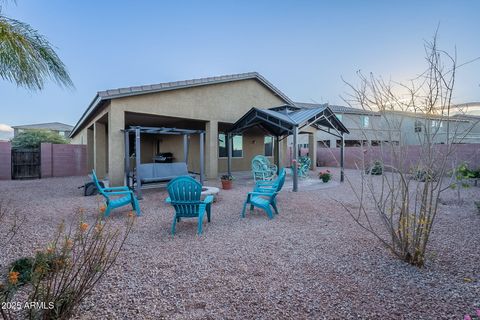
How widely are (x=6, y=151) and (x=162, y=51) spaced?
9.62 metres

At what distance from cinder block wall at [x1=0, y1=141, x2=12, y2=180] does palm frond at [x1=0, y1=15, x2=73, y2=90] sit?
1056cm

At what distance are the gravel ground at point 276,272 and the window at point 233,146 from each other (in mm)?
8543

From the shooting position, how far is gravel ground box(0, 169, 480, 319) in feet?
7.01

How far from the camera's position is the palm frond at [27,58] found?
3.62 metres

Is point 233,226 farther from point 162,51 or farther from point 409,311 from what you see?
point 162,51

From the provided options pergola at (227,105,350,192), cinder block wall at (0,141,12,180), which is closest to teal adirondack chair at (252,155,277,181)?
pergola at (227,105,350,192)

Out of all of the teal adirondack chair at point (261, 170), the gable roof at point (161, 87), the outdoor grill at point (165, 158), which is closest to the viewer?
the gable roof at point (161, 87)

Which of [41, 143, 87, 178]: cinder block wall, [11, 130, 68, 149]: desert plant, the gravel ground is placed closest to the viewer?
the gravel ground

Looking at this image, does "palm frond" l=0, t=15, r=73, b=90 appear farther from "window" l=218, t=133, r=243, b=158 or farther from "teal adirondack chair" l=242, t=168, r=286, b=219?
"window" l=218, t=133, r=243, b=158

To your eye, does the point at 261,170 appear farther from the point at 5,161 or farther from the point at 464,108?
the point at 5,161

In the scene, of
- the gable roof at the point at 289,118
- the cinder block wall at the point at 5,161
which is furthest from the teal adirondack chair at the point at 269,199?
the cinder block wall at the point at 5,161

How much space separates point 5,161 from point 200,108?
33.2 feet

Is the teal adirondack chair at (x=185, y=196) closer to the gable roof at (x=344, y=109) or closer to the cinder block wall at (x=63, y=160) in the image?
the gable roof at (x=344, y=109)

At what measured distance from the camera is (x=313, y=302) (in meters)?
2.22
